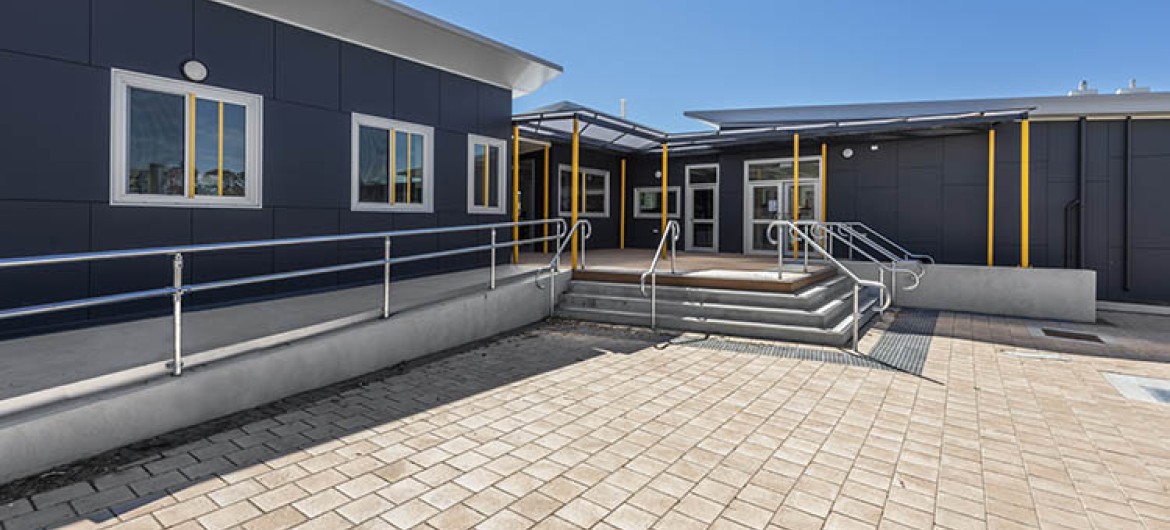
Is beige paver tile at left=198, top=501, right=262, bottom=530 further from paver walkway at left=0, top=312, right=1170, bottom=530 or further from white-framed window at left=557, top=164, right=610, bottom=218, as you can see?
white-framed window at left=557, top=164, right=610, bottom=218

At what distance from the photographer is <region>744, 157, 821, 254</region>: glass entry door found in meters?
13.3

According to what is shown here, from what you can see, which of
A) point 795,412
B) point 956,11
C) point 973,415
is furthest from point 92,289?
point 956,11

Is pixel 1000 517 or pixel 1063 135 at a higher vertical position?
pixel 1063 135

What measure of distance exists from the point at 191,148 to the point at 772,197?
11764mm

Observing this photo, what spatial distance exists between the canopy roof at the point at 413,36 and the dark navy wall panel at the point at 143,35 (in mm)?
590

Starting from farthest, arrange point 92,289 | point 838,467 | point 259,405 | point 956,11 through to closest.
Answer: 1. point 956,11
2. point 92,289
3. point 259,405
4. point 838,467

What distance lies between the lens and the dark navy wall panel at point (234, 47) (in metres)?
5.93

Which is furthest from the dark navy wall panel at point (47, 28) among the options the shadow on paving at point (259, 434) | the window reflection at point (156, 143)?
the shadow on paving at point (259, 434)

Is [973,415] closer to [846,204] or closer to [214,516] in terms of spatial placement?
[214,516]

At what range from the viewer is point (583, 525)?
8.62 ft

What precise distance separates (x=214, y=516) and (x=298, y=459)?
0.67m

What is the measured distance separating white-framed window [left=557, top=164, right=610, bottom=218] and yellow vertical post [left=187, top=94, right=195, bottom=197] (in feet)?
29.0

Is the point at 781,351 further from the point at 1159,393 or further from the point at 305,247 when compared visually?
the point at 305,247

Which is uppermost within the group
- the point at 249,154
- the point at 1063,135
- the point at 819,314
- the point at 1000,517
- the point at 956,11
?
the point at 956,11
